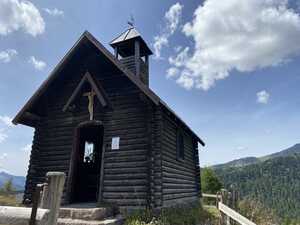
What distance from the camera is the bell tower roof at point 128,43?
16.0 meters

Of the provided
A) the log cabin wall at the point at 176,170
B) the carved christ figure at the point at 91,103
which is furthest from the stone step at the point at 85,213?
the carved christ figure at the point at 91,103

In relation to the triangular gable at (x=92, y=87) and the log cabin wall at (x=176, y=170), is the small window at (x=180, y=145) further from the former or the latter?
the triangular gable at (x=92, y=87)

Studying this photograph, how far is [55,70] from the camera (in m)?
11.8

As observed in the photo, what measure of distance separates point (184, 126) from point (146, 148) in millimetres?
4425

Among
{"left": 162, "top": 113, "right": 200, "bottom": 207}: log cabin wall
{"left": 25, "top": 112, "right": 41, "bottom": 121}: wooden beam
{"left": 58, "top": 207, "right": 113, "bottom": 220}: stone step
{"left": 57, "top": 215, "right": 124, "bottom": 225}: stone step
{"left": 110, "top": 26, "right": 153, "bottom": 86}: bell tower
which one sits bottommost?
{"left": 57, "top": 215, "right": 124, "bottom": 225}: stone step

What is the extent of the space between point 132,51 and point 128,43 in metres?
0.87

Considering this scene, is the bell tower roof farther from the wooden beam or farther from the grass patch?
the grass patch

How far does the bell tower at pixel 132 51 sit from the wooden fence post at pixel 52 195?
1207cm

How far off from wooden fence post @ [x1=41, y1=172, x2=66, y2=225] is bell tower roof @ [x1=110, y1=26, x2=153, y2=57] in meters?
14.0

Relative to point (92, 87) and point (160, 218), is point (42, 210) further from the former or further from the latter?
point (92, 87)

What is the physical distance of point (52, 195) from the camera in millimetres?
2771

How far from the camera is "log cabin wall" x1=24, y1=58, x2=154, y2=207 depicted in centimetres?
981

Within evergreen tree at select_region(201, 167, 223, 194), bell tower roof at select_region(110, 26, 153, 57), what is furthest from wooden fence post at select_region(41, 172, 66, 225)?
evergreen tree at select_region(201, 167, 223, 194)

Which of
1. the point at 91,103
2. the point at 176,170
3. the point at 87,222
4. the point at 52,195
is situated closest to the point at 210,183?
the point at 176,170
